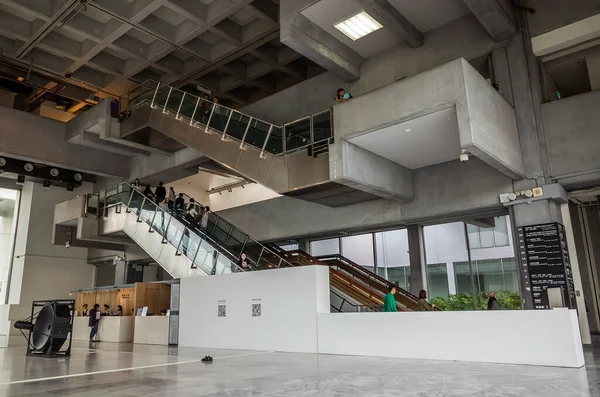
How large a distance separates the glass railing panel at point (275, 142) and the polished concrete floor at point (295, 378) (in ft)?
19.0

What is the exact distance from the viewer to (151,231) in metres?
15.3

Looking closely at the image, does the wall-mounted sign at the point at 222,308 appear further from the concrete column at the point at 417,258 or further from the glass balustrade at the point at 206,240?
the concrete column at the point at 417,258

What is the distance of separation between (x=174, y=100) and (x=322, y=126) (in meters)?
6.55

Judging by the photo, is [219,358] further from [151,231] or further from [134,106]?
[134,106]

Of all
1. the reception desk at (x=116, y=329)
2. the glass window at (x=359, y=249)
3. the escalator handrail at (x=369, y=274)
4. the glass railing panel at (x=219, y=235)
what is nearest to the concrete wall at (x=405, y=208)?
the escalator handrail at (x=369, y=274)

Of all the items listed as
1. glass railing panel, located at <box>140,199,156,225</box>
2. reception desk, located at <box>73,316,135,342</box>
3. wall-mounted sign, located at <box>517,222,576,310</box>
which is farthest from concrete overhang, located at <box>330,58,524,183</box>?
reception desk, located at <box>73,316,135,342</box>

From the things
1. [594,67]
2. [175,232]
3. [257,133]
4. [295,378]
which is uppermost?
[594,67]

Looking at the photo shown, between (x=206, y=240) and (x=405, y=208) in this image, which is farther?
(x=206, y=240)

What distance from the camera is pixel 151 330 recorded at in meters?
14.5

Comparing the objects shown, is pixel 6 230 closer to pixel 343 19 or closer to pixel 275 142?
pixel 275 142

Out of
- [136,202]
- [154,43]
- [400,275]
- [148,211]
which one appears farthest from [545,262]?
[154,43]

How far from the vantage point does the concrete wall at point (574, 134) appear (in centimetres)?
1023

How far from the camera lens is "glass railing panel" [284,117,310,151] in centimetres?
1223

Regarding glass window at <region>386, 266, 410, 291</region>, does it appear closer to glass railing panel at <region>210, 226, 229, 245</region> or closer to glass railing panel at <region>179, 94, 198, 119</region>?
glass railing panel at <region>210, 226, 229, 245</region>
